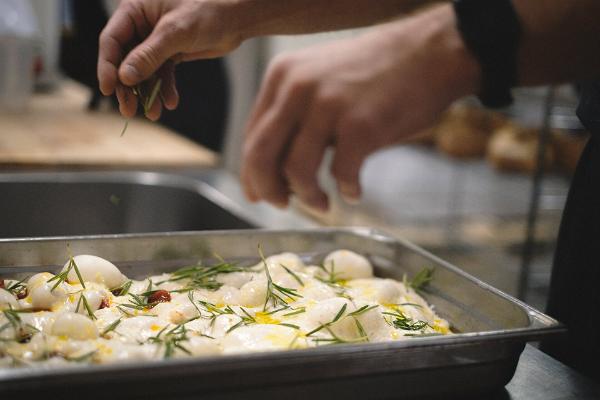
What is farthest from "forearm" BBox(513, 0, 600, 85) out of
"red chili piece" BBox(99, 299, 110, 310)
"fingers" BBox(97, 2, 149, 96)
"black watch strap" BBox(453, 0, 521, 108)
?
"red chili piece" BBox(99, 299, 110, 310)

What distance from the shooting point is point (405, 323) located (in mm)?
734

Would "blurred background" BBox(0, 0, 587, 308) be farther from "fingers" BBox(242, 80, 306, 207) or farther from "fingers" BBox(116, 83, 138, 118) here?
"fingers" BBox(116, 83, 138, 118)

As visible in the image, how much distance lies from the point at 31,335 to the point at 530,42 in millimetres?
689

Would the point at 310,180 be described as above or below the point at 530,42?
below

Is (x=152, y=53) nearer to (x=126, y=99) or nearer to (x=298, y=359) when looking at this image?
(x=126, y=99)

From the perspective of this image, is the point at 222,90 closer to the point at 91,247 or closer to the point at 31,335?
the point at 91,247

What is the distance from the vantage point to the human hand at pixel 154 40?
0.72m

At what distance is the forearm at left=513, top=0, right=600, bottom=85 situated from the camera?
2.85ft

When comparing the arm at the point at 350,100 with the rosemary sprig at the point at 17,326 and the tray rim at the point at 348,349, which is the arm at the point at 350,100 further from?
the rosemary sprig at the point at 17,326

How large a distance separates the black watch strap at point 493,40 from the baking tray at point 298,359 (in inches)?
10.1

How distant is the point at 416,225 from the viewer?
10.3 ft

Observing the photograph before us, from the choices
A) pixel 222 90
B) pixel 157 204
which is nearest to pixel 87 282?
pixel 157 204

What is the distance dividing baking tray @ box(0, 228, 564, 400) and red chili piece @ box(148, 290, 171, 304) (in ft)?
0.35

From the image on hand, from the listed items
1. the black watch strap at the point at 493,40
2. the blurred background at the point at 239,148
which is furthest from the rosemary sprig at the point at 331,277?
the blurred background at the point at 239,148
